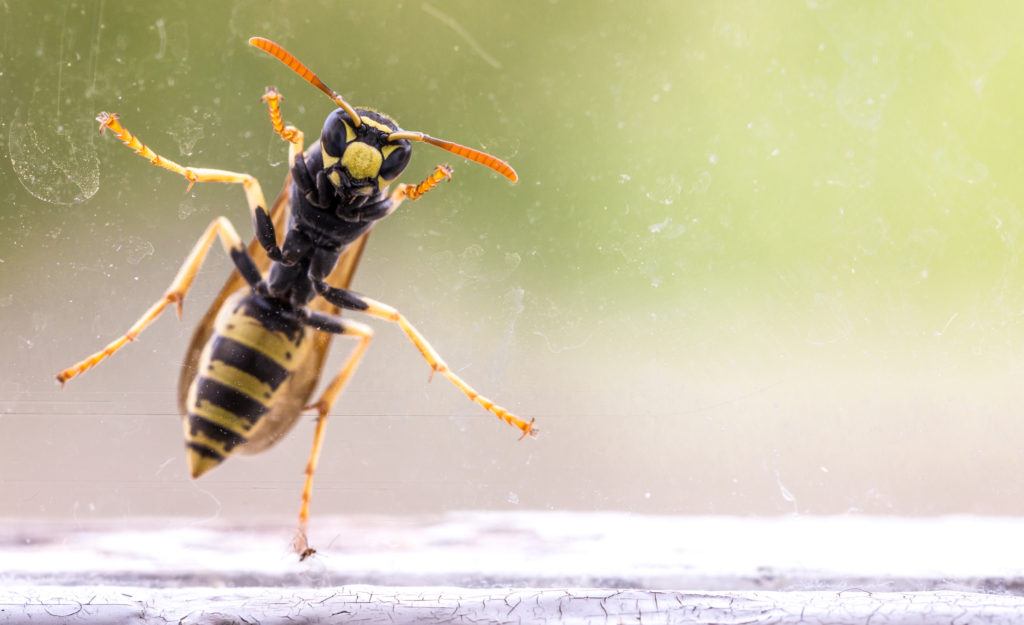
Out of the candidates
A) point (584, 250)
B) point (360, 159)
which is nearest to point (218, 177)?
point (360, 159)

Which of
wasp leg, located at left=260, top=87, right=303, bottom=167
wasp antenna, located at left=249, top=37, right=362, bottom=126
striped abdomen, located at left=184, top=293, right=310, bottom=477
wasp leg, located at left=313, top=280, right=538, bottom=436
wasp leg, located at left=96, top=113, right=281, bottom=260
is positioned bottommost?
striped abdomen, located at left=184, top=293, right=310, bottom=477

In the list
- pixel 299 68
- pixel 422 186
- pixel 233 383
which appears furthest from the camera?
pixel 422 186

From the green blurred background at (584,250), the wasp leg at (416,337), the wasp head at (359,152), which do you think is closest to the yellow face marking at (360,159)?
the wasp head at (359,152)

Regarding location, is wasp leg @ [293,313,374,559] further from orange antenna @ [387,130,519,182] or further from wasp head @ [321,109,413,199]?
orange antenna @ [387,130,519,182]

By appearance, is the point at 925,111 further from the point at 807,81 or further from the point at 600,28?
the point at 600,28

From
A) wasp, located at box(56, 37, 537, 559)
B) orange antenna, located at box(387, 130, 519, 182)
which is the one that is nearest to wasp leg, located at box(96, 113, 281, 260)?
wasp, located at box(56, 37, 537, 559)

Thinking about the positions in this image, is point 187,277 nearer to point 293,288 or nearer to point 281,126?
point 293,288

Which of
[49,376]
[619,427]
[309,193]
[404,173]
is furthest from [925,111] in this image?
[49,376]

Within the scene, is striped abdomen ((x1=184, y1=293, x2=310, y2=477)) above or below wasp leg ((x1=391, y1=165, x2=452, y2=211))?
below
